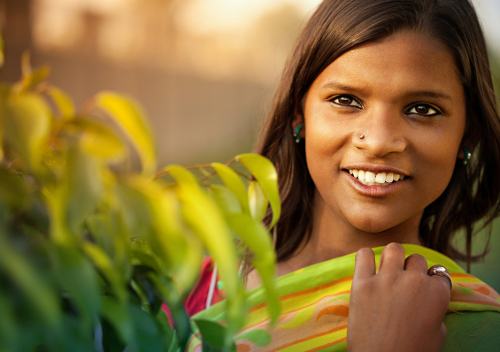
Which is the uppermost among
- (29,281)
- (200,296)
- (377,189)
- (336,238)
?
(29,281)

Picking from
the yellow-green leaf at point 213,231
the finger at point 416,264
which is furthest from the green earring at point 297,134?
the yellow-green leaf at point 213,231

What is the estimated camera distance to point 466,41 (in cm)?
81

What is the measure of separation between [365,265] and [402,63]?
288 mm

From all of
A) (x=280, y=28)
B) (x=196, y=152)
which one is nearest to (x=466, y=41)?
(x=196, y=152)

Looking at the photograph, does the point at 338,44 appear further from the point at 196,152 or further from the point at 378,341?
the point at 196,152

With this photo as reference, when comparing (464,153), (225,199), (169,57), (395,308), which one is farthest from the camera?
(169,57)

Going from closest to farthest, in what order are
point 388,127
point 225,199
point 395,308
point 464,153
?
point 225,199 < point 395,308 < point 388,127 < point 464,153

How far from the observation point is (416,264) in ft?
2.19

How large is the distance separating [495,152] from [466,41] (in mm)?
229

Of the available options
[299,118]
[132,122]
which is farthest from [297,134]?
[132,122]

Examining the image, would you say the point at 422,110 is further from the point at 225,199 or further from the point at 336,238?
the point at 225,199

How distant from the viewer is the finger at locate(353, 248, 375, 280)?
2.14ft

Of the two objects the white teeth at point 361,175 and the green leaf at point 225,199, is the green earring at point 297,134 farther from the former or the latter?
the green leaf at point 225,199

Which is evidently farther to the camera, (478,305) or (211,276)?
(211,276)
